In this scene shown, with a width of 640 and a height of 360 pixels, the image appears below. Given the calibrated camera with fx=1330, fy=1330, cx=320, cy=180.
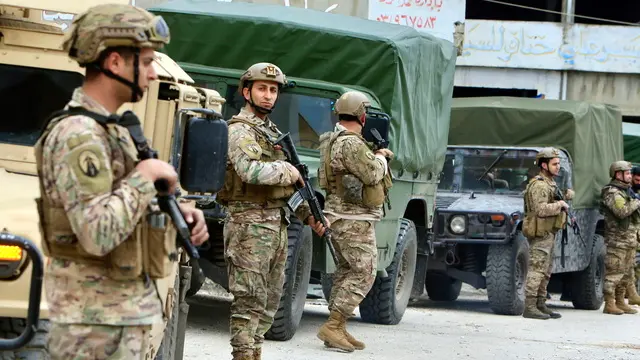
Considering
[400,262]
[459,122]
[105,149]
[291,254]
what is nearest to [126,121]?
[105,149]

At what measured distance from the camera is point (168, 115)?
5.97 m

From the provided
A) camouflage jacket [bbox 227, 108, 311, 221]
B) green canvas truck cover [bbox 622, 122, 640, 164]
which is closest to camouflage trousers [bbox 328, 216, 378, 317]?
camouflage jacket [bbox 227, 108, 311, 221]

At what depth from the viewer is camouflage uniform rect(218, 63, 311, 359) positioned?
703 cm

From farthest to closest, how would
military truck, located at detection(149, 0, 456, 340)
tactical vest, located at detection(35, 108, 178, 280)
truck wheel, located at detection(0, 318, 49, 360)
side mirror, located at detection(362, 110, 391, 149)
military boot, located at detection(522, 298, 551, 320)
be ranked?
military boot, located at detection(522, 298, 551, 320) < side mirror, located at detection(362, 110, 391, 149) < military truck, located at detection(149, 0, 456, 340) < truck wheel, located at detection(0, 318, 49, 360) < tactical vest, located at detection(35, 108, 178, 280)

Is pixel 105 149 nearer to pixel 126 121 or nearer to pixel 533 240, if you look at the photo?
pixel 126 121

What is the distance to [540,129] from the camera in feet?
50.8

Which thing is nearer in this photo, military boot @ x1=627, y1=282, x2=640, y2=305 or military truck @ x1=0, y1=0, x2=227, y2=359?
military truck @ x1=0, y1=0, x2=227, y2=359

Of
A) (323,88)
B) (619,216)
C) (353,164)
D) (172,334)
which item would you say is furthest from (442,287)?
(172,334)

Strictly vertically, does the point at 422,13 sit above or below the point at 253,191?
above

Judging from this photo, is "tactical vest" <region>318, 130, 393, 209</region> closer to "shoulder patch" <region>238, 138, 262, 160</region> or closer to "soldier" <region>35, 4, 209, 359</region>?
"shoulder patch" <region>238, 138, 262, 160</region>

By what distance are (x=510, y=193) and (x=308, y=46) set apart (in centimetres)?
453

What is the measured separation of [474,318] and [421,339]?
2709 millimetres

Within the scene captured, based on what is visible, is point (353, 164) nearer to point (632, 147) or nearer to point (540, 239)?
point (540, 239)

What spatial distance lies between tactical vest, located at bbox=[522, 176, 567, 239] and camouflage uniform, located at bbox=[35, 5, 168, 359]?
9.58m
